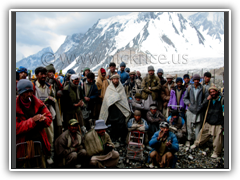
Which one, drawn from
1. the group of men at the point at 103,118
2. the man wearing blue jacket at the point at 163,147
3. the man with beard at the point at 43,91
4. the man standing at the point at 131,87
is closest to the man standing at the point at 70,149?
the group of men at the point at 103,118

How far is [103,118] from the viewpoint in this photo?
16.4 feet

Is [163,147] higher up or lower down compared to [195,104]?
lower down

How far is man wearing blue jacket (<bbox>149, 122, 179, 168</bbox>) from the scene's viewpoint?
3745 mm

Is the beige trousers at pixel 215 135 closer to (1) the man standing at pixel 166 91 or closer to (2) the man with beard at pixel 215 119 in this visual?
(2) the man with beard at pixel 215 119

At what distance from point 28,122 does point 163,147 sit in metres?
2.70

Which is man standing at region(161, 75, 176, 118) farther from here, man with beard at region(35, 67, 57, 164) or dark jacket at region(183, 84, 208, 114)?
man with beard at region(35, 67, 57, 164)

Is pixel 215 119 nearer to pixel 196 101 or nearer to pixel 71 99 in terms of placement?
pixel 196 101

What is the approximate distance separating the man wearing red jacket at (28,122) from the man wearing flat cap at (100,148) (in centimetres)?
102

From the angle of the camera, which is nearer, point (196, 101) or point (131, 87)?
point (196, 101)

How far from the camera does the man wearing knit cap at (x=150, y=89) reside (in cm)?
584

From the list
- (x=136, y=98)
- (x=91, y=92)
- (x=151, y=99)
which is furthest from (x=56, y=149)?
(x=151, y=99)

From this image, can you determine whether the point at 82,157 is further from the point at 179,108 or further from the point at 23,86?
the point at 179,108

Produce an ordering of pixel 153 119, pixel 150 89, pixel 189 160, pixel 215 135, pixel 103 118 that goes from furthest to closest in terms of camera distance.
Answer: pixel 150 89, pixel 153 119, pixel 103 118, pixel 215 135, pixel 189 160

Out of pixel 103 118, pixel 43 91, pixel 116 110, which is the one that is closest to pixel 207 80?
pixel 116 110
